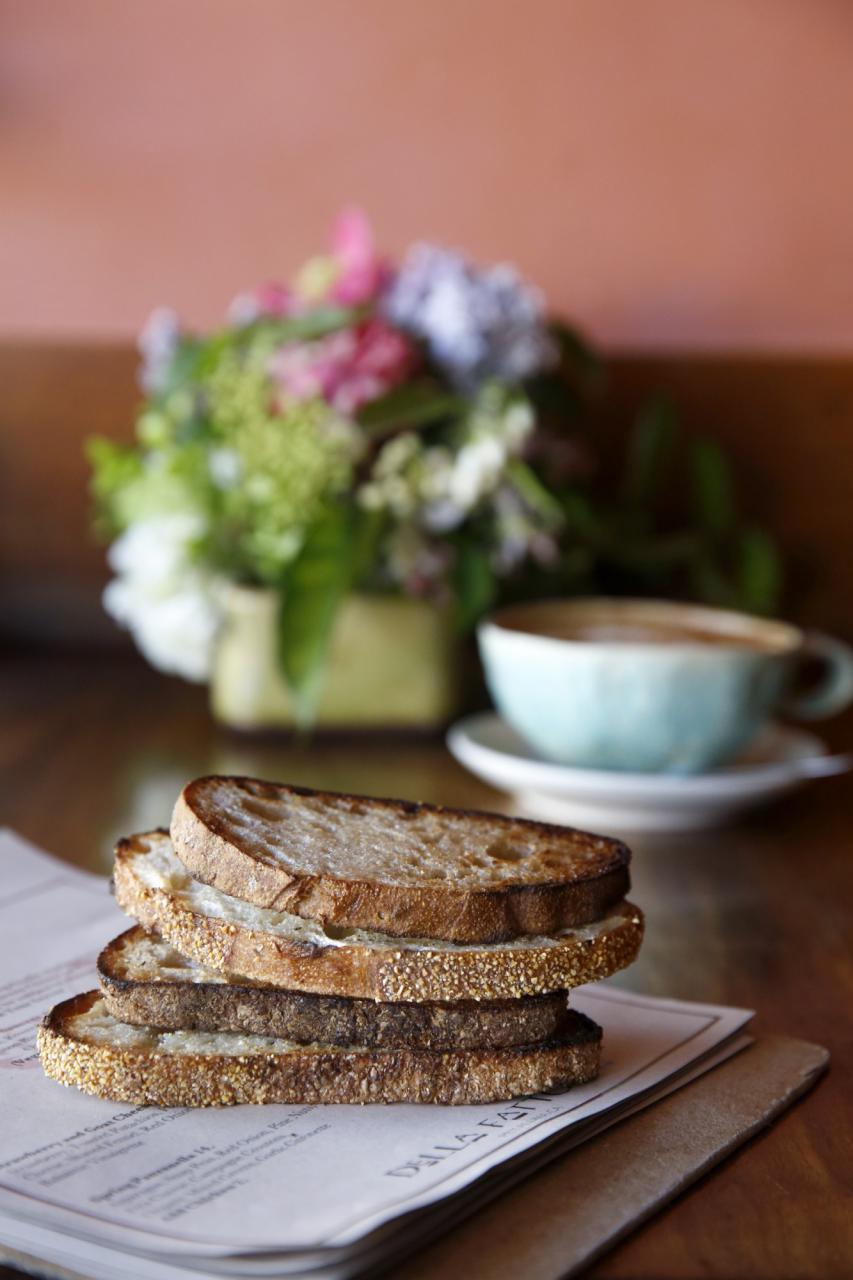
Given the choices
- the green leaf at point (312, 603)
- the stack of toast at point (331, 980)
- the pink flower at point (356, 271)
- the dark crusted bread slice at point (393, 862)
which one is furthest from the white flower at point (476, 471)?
the stack of toast at point (331, 980)

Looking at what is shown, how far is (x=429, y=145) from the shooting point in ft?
5.89

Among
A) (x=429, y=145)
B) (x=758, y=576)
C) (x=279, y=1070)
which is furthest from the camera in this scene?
(x=429, y=145)

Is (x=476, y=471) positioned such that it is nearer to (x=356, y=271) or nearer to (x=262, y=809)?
(x=356, y=271)

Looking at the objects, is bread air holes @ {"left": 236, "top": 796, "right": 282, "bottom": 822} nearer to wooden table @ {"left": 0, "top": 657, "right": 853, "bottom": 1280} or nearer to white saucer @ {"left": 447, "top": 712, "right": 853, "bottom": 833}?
wooden table @ {"left": 0, "top": 657, "right": 853, "bottom": 1280}

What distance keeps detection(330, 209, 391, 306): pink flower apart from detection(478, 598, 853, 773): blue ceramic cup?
1.39 feet

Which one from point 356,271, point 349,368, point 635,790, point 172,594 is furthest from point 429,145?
point 635,790

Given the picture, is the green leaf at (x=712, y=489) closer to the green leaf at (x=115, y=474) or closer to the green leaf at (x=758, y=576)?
the green leaf at (x=758, y=576)

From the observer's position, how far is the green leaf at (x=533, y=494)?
4.63 ft

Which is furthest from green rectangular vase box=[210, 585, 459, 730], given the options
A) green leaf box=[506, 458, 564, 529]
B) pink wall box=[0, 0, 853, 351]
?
pink wall box=[0, 0, 853, 351]

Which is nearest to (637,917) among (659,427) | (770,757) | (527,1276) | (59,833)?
(527,1276)

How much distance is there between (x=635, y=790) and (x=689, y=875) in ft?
0.29

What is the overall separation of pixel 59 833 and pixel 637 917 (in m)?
0.55

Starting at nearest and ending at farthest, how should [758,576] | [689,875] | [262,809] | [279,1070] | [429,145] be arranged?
[279,1070] → [262,809] → [689,875] → [758,576] → [429,145]

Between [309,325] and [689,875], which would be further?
[309,325]
